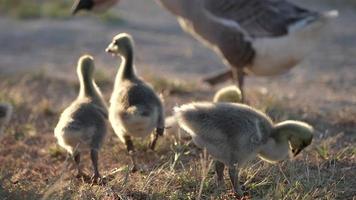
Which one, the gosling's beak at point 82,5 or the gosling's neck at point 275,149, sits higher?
the gosling's neck at point 275,149

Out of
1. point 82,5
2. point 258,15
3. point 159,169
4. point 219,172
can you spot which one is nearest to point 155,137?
point 159,169

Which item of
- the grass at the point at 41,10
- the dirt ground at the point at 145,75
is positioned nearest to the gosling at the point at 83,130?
the dirt ground at the point at 145,75

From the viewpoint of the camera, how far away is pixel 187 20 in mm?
8164

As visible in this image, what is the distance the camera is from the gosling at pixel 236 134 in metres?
4.99

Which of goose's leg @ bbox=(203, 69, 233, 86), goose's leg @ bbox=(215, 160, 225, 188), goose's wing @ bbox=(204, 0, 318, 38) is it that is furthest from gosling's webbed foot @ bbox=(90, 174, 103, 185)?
A: goose's leg @ bbox=(203, 69, 233, 86)

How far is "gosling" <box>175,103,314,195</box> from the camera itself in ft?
16.4

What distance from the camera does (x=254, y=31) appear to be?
7945 millimetres

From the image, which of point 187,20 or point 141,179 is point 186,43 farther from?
point 141,179

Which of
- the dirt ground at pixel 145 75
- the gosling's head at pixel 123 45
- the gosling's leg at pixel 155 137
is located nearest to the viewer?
the gosling's leg at pixel 155 137

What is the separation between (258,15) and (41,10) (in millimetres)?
7876

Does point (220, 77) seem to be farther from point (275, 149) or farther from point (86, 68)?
point (275, 149)

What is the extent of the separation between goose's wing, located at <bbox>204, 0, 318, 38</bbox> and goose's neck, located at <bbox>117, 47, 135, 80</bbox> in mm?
1811

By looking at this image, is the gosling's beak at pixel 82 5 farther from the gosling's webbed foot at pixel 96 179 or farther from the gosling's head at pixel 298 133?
the gosling's head at pixel 298 133

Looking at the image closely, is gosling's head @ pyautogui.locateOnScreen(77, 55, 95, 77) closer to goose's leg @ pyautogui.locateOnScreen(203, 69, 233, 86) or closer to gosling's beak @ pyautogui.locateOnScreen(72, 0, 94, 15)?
gosling's beak @ pyautogui.locateOnScreen(72, 0, 94, 15)
